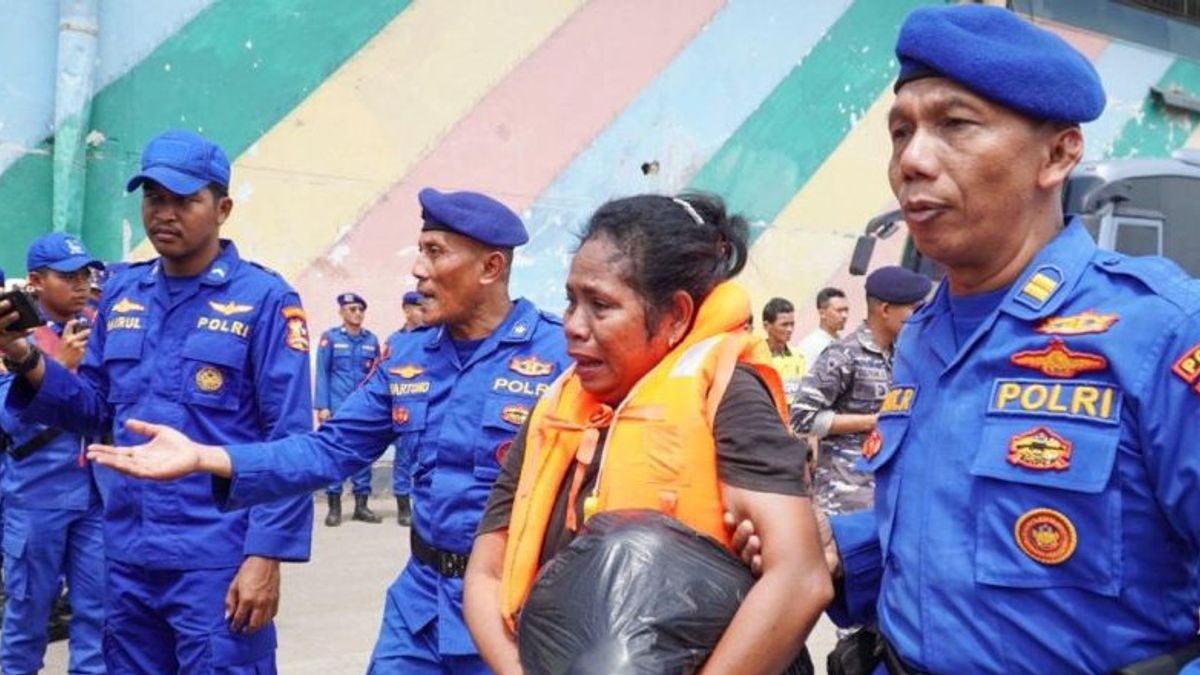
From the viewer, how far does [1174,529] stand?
5.38 ft

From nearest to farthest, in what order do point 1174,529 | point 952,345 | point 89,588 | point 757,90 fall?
point 1174,529 → point 952,345 → point 89,588 → point 757,90

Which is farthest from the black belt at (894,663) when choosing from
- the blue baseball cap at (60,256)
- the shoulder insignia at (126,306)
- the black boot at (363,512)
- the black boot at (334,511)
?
the black boot at (363,512)

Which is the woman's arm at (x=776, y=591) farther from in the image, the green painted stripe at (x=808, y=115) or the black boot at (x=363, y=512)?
the green painted stripe at (x=808, y=115)

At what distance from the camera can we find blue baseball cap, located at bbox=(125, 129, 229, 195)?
363 centimetres

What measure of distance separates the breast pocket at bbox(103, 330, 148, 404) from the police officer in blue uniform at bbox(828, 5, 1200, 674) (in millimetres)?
2518

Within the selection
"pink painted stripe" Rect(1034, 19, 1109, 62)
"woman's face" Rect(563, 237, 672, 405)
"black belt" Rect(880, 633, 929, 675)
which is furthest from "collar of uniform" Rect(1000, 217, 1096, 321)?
"pink painted stripe" Rect(1034, 19, 1109, 62)

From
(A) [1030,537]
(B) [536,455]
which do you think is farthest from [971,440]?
(B) [536,455]

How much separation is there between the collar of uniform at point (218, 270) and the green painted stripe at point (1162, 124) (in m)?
14.0

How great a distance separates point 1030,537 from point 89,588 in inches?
182

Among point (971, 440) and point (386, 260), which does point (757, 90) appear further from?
point (971, 440)

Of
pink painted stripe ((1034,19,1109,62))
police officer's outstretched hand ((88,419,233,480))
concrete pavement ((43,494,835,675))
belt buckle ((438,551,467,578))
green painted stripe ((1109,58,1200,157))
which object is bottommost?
concrete pavement ((43,494,835,675))

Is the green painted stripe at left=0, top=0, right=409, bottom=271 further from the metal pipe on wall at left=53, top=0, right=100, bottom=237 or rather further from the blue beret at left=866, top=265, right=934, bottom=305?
the blue beret at left=866, top=265, right=934, bottom=305

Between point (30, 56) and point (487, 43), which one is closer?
point (30, 56)

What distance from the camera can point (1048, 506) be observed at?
5.57 ft
